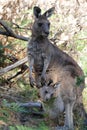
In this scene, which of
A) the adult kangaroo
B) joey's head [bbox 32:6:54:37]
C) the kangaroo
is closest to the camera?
the kangaroo

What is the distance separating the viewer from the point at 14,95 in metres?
6.51

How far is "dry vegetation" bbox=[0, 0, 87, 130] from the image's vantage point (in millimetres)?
6906

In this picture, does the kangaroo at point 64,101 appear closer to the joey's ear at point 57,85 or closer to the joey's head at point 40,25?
the joey's ear at point 57,85

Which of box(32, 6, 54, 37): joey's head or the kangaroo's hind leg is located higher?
box(32, 6, 54, 37): joey's head

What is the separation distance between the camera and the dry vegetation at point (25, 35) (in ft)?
22.7

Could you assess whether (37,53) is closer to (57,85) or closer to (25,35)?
(57,85)

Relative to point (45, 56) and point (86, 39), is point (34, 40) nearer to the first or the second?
point (45, 56)

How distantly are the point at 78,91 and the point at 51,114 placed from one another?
1.62ft

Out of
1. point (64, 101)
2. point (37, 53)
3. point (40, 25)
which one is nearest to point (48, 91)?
point (64, 101)

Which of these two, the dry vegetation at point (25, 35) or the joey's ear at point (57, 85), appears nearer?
the joey's ear at point (57, 85)

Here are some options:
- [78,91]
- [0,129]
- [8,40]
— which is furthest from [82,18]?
[0,129]

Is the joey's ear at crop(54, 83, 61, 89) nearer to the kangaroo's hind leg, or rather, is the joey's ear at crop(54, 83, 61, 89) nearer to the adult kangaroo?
the adult kangaroo

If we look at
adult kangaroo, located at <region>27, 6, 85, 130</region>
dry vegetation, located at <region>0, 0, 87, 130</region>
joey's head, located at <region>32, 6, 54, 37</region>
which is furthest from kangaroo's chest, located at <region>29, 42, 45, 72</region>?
dry vegetation, located at <region>0, 0, 87, 130</region>

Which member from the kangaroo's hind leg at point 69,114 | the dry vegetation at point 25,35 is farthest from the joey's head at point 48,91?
the dry vegetation at point 25,35
